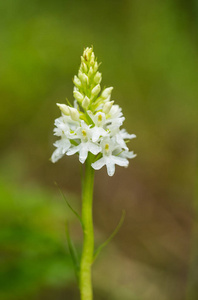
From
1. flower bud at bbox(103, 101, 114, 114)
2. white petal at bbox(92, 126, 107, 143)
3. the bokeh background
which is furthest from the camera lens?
the bokeh background

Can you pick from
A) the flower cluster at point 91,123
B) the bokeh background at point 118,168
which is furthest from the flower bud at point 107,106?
the bokeh background at point 118,168

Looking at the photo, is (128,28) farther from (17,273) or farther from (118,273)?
(17,273)

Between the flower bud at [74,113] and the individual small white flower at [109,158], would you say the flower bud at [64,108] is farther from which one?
the individual small white flower at [109,158]

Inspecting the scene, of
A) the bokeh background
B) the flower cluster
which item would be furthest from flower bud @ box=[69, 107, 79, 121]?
the bokeh background

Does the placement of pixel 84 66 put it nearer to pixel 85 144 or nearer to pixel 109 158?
pixel 85 144

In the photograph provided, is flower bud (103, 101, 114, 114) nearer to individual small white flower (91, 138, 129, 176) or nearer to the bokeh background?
individual small white flower (91, 138, 129, 176)

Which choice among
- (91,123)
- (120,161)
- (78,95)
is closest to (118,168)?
(120,161)
